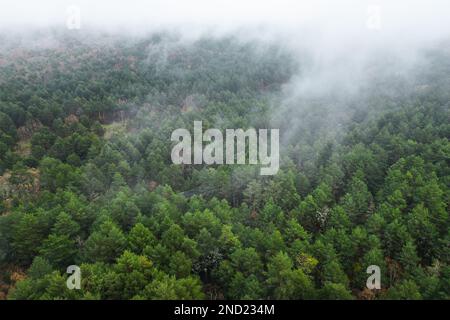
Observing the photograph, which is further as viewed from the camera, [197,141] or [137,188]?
[197,141]

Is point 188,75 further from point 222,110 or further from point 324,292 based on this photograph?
point 324,292

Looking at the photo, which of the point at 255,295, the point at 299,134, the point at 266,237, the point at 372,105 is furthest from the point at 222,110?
the point at 255,295

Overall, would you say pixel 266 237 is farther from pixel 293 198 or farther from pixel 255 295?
pixel 293 198

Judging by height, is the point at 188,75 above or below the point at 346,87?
above
